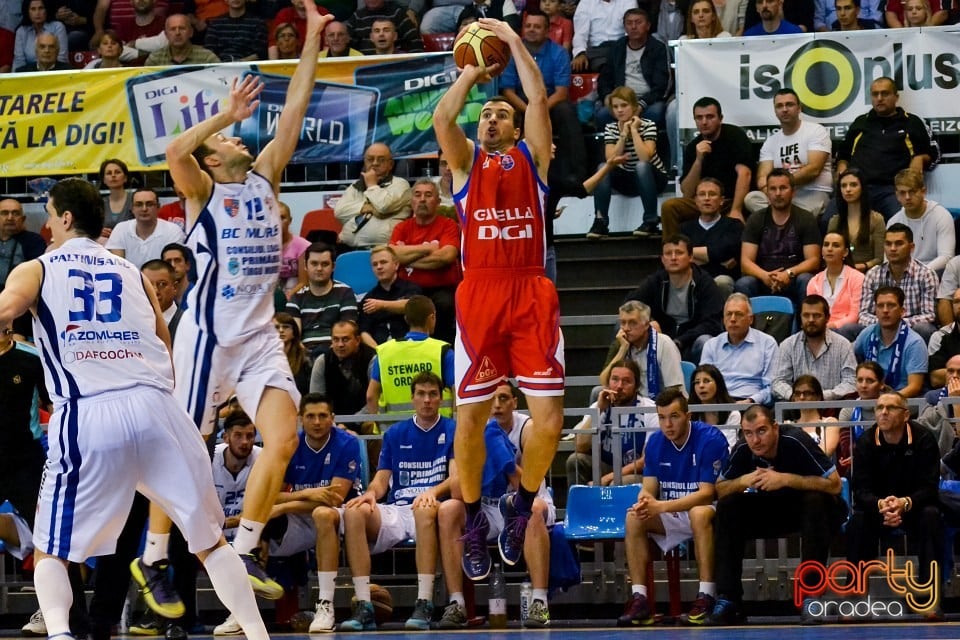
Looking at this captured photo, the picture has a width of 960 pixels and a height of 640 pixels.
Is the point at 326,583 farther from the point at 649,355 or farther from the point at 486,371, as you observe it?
the point at 649,355

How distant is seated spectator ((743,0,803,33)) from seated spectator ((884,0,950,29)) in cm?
95

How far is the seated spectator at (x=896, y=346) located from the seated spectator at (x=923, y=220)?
132cm

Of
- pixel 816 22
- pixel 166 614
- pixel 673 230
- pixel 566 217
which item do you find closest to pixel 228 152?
pixel 166 614

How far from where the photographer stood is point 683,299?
1378 cm

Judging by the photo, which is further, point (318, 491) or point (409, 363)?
point (409, 363)

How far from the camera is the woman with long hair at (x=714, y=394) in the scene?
1226 centimetres

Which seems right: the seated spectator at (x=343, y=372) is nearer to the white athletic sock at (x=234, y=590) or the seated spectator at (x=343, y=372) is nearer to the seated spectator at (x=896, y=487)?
the seated spectator at (x=896, y=487)

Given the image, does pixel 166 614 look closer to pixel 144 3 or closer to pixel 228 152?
pixel 228 152

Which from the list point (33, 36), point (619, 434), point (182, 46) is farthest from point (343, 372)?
point (33, 36)

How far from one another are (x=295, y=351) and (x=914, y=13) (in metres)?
6.65

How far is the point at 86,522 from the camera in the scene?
24.2ft

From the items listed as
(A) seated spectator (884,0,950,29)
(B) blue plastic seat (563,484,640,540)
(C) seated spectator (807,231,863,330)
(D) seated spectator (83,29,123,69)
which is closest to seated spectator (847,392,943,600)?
(B) blue plastic seat (563,484,640,540)

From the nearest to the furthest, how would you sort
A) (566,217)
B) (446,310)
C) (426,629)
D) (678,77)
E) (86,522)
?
(86,522)
(426,629)
(446,310)
(678,77)
(566,217)

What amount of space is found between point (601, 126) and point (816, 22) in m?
2.67
